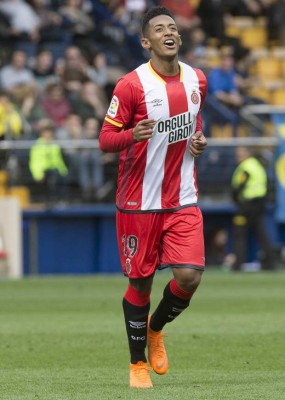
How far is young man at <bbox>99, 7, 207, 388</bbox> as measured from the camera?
8.67 meters

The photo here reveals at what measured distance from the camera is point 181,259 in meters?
8.64

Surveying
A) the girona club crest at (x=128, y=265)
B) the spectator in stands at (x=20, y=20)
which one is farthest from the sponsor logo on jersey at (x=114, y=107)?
the spectator in stands at (x=20, y=20)

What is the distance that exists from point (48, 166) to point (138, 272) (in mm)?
13802

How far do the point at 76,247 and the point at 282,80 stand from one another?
7561 millimetres

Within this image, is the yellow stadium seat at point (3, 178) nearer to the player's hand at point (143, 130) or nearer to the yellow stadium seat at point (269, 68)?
the yellow stadium seat at point (269, 68)

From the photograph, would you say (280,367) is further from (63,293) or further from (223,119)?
(223,119)

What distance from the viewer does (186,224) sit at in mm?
8758

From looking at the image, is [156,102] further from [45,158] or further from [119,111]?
[45,158]

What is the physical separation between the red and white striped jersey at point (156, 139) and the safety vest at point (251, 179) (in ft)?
45.0

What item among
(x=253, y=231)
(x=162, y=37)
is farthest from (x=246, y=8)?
(x=162, y=37)

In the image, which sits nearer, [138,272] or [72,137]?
[138,272]

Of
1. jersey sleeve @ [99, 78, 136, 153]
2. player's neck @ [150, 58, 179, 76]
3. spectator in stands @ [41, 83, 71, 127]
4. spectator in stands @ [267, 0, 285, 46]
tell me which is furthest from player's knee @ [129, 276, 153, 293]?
spectator in stands @ [267, 0, 285, 46]

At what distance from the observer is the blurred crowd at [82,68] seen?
22516 mm

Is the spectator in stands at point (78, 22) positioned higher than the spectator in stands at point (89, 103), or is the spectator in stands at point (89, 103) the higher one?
the spectator in stands at point (78, 22)
